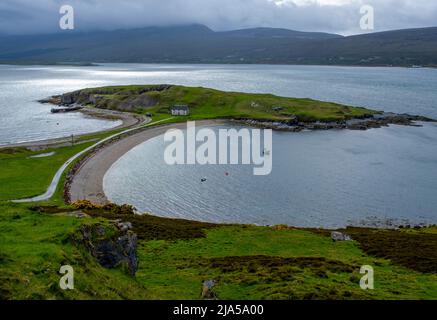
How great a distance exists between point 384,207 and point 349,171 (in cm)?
2106

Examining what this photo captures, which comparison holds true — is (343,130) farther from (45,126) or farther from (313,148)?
(45,126)

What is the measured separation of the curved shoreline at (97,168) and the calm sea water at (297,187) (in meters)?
1.85

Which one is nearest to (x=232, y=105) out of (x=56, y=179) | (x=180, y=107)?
(x=180, y=107)

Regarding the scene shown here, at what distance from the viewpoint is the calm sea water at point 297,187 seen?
64062 millimetres

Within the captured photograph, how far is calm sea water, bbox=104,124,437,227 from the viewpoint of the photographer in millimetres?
64062

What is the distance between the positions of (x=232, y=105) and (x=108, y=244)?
148 m

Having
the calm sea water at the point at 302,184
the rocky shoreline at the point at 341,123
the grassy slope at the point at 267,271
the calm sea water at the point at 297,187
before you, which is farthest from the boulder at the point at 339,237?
the rocky shoreline at the point at 341,123

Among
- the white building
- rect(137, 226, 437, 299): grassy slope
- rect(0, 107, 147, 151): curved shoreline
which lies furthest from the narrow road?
the white building

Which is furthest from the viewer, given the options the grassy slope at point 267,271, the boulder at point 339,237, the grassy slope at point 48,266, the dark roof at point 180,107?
the dark roof at point 180,107

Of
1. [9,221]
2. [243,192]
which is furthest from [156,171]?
[9,221]

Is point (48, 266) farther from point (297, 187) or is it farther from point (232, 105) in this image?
point (232, 105)

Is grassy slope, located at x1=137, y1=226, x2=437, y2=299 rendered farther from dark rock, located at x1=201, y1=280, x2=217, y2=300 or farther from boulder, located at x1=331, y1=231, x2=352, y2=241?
boulder, located at x1=331, y1=231, x2=352, y2=241

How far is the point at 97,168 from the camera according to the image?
85062 mm

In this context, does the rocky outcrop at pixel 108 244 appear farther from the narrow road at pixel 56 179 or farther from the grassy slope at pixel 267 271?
the narrow road at pixel 56 179
